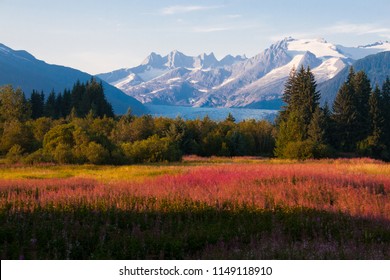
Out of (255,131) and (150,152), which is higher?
(150,152)

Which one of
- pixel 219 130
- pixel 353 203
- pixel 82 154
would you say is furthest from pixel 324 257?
pixel 219 130

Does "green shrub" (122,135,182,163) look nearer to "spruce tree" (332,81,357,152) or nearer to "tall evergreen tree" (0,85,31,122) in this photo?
"spruce tree" (332,81,357,152)

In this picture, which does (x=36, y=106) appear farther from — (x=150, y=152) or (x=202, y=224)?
(x=202, y=224)

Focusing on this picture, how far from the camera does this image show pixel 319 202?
43.8 ft

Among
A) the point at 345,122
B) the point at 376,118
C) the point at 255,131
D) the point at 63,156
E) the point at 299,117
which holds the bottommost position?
the point at 255,131

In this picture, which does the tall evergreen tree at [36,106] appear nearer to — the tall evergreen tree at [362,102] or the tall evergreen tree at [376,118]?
the tall evergreen tree at [362,102]

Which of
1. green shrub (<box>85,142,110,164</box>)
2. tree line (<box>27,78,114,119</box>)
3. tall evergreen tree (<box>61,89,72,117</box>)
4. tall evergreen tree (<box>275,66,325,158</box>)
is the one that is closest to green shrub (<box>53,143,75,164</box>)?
green shrub (<box>85,142,110,164</box>)

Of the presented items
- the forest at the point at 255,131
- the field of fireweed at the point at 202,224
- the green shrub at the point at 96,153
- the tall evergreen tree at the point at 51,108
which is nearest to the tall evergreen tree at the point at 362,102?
the forest at the point at 255,131

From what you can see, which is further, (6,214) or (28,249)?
(6,214)

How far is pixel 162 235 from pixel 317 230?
157 inches

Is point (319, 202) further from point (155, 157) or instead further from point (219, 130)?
point (219, 130)

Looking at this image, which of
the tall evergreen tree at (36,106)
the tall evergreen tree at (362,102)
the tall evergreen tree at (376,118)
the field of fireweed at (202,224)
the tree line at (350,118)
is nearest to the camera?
the field of fireweed at (202,224)

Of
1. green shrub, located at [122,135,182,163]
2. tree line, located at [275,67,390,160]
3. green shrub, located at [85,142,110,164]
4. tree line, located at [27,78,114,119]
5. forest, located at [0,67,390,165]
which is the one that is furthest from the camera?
tree line, located at [27,78,114,119]

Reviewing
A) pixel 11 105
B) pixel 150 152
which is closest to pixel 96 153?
pixel 150 152
